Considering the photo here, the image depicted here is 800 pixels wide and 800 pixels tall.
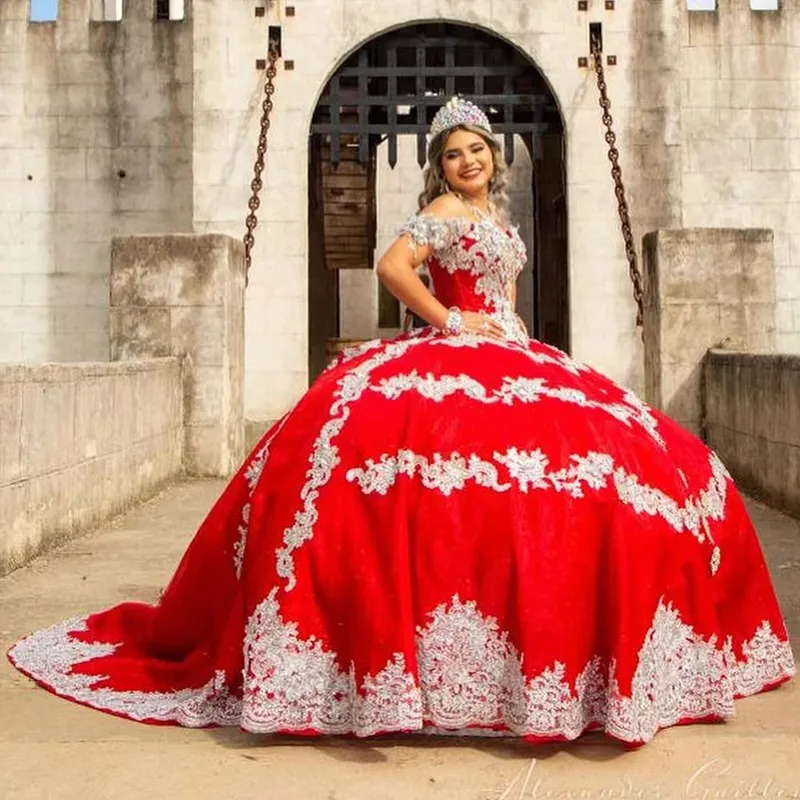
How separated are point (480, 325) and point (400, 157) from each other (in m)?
21.6

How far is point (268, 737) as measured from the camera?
2877 millimetres

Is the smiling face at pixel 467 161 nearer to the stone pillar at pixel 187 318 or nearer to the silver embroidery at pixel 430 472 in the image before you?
the silver embroidery at pixel 430 472

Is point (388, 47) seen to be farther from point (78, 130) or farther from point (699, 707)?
point (699, 707)

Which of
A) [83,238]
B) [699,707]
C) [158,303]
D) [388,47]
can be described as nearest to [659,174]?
[388,47]

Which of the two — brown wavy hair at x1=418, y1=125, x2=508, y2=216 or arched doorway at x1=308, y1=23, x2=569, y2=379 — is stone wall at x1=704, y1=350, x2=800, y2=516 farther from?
brown wavy hair at x1=418, y1=125, x2=508, y2=216

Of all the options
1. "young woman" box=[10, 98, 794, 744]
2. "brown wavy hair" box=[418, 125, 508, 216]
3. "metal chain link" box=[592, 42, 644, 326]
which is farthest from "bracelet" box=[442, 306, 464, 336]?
"metal chain link" box=[592, 42, 644, 326]

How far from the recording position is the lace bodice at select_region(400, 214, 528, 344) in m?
3.45

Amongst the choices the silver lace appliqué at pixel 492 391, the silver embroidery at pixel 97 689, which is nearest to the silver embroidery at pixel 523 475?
the silver lace appliqué at pixel 492 391

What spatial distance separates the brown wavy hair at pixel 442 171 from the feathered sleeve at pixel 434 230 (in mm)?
154

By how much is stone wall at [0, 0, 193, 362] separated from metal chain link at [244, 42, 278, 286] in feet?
5.62

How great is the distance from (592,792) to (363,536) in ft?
2.85

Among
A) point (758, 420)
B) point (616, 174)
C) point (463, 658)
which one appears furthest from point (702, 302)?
point (463, 658)

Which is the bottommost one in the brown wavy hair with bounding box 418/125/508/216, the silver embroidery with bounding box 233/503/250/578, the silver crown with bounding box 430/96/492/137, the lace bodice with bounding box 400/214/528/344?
the silver embroidery with bounding box 233/503/250/578

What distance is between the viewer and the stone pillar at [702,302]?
9055mm
